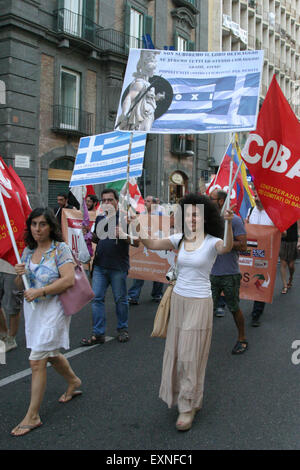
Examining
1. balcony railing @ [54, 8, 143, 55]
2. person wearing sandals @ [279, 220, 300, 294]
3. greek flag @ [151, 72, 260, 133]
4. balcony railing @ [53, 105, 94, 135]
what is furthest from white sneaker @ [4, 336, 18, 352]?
balcony railing @ [54, 8, 143, 55]

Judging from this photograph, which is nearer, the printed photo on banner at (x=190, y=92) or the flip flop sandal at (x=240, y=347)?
the printed photo on banner at (x=190, y=92)

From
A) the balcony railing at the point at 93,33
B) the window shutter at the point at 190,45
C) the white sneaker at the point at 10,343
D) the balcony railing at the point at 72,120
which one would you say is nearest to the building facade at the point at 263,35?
the window shutter at the point at 190,45

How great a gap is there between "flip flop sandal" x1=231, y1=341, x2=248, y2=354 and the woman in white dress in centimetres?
230

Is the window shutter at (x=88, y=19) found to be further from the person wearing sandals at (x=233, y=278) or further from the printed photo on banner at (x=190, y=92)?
the printed photo on banner at (x=190, y=92)

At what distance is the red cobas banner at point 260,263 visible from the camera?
6434 mm

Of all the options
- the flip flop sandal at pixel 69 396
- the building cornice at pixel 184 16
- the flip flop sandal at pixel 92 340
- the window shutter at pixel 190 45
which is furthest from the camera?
the window shutter at pixel 190 45

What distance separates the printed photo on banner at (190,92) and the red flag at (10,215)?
1.16 m

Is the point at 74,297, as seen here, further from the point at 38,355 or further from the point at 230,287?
the point at 230,287

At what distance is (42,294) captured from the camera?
3.26 m

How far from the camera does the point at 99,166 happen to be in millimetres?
5723

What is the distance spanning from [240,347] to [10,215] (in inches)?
114

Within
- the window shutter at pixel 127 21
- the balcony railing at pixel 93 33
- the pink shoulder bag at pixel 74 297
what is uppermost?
the window shutter at pixel 127 21

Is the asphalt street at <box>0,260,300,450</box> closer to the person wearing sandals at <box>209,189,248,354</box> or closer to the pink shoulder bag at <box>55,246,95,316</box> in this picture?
the person wearing sandals at <box>209,189,248,354</box>

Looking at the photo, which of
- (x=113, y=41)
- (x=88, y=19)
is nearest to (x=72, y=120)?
(x=88, y=19)
